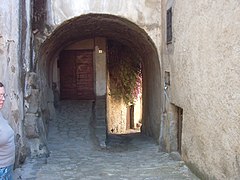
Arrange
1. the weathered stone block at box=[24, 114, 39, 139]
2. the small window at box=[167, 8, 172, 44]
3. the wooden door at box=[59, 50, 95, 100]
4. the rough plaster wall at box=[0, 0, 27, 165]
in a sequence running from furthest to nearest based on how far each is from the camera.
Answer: the wooden door at box=[59, 50, 95, 100] < the small window at box=[167, 8, 172, 44] < the weathered stone block at box=[24, 114, 39, 139] < the rough plaster wall at box=[0, 0, 27, 165]

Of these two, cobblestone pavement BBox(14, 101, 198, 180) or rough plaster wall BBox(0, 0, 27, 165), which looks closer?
rough plaster wall BBox(0, 0, 27, 165)

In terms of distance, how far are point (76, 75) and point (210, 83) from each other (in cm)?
1079

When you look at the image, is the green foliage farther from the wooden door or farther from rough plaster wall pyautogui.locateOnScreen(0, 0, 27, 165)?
rough plaster wall pyautogui.locateOnScreen(0, 0, 27, 165)

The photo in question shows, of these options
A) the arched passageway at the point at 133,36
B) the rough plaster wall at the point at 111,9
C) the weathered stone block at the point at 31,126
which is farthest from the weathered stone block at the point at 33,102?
the rough plaster wall at the point at 111,9

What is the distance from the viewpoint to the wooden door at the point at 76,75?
51.0 feet

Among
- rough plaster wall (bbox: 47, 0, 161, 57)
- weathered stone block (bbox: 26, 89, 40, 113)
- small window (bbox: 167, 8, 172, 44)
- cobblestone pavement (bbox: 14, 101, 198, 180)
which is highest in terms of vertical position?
rough plaster wall (bbox: 47, 0, 161, 57)

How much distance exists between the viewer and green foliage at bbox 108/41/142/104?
1638 centimetres

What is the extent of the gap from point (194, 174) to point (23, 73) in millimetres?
3810

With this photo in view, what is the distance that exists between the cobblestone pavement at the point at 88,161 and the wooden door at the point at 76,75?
126 inches

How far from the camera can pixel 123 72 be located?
17031mm

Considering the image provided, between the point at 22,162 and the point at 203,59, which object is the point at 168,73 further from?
the point at 22,162

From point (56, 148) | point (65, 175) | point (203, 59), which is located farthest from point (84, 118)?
point (203, 59)

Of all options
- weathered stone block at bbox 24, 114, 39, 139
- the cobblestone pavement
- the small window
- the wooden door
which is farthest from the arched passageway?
the wooden door

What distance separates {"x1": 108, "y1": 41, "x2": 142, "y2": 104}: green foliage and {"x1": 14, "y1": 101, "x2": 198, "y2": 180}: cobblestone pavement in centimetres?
478
